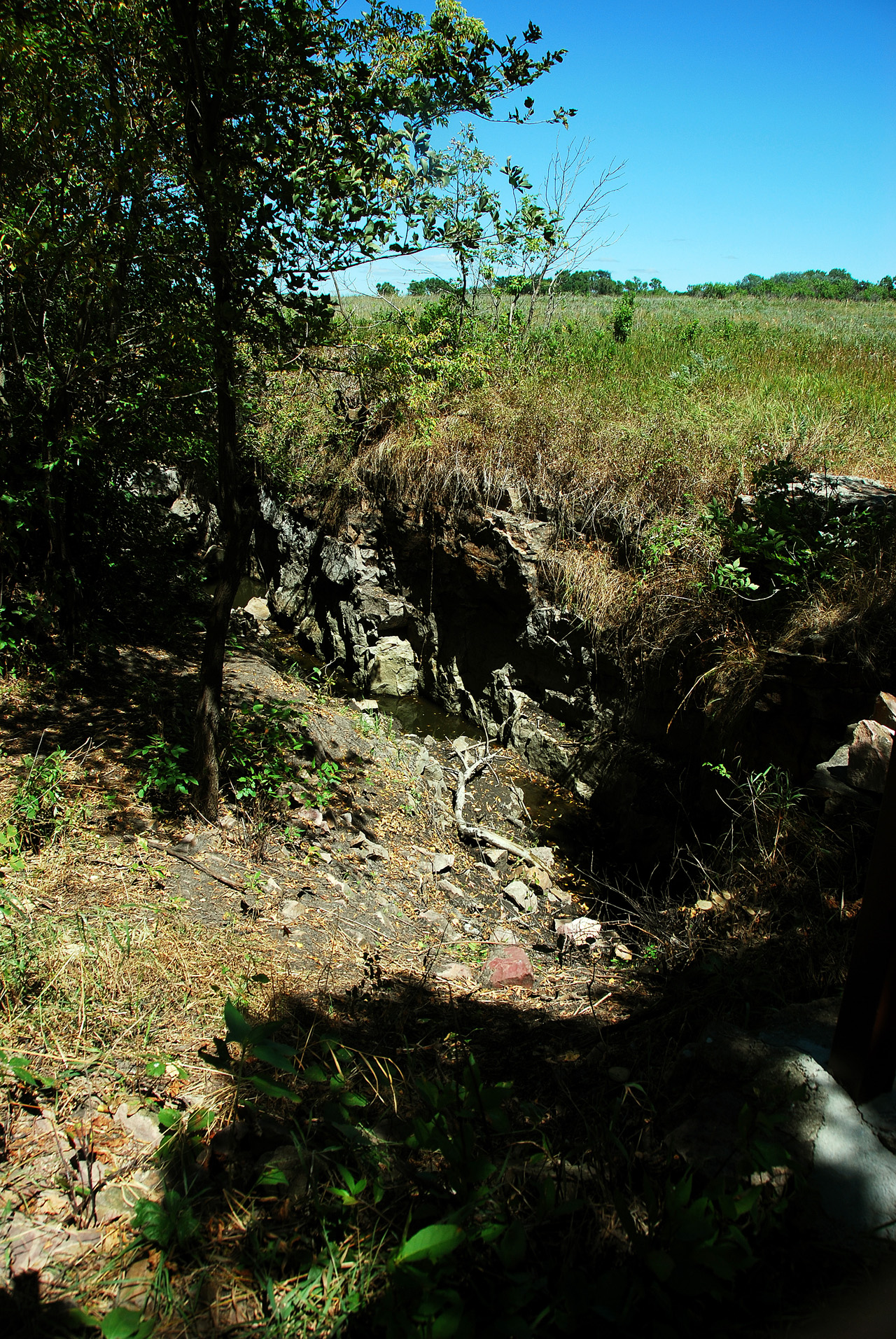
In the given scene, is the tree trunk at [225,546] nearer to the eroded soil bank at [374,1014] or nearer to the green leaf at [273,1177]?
the eroded soil bank at [374,1014]

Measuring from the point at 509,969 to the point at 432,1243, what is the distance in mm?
2170

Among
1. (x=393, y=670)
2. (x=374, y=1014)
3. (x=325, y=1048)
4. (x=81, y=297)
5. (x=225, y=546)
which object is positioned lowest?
(x=393, y=670)

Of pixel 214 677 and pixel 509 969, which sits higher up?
pixel 214 677

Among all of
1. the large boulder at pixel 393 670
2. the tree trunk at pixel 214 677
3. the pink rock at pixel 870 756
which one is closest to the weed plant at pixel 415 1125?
the pink rock at pixel 870 756

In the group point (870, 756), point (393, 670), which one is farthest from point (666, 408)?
point (870, 756)

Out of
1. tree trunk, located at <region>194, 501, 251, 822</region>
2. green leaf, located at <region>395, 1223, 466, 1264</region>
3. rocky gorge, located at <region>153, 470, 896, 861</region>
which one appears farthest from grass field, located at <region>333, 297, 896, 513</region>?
green leaf, located at <region>395, 1223, 466, 1264</region>

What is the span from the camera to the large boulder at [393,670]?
8648 mm

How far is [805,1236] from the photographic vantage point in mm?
1453

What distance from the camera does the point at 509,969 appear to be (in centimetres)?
339

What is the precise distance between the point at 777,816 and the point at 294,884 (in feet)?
8.52

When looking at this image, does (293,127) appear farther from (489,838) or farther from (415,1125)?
(489,838)

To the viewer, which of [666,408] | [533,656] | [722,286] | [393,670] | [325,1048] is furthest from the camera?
[722,286]

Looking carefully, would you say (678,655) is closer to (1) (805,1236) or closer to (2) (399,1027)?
(2) (399,1027)

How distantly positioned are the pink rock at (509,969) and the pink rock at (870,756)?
183 cm
